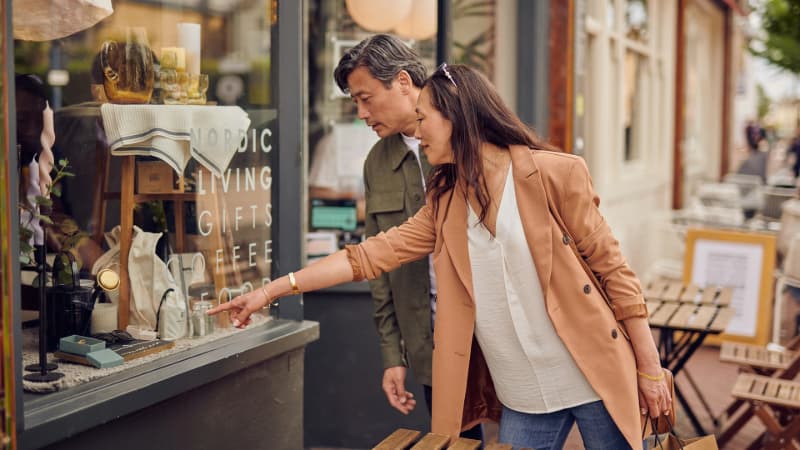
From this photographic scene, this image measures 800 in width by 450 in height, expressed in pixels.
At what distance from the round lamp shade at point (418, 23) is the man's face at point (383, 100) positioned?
2163mm

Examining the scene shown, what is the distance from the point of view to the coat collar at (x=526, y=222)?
255cm

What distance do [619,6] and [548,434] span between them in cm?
664

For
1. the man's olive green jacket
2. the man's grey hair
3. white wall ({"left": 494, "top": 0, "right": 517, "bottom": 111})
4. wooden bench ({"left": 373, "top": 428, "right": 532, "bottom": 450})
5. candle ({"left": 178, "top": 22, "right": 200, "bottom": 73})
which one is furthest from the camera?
white wall ({"left": 494, "top": 0, "right": 517, "bottom": 111})

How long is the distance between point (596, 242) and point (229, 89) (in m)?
1.73

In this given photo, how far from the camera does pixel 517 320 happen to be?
2.58 metres

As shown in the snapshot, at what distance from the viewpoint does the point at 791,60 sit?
59.1 feet

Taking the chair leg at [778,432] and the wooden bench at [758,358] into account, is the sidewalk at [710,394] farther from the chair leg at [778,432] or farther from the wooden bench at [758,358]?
the chair leg at [778,432]

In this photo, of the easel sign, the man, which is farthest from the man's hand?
the easel sign

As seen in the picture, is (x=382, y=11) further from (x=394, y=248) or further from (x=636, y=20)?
(x=636, y=20)

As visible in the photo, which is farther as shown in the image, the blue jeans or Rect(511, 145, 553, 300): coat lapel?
the blue jeans

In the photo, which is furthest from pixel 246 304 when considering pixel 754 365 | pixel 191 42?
pixel 754 365

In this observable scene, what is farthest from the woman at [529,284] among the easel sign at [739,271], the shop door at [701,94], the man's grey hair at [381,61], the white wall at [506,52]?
the shop door at [701,94]

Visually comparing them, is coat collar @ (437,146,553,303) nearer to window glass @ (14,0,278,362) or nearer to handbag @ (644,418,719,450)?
handbag @ (644,418,719,450)

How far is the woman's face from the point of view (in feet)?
8.43
